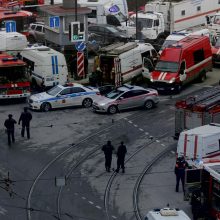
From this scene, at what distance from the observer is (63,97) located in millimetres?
43219

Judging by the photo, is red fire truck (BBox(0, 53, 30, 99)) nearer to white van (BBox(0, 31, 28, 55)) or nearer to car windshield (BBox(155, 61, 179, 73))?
white van (BBox(0, 31, 28, 55))

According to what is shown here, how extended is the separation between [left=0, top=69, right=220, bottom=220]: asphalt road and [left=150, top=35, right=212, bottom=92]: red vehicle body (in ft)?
3.46

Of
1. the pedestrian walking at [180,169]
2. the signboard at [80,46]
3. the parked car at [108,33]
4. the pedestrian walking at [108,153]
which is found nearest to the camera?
the pedestrian walking at [180,169]

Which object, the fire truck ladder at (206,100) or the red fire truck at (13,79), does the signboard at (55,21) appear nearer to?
the red fire truck at (13,79)

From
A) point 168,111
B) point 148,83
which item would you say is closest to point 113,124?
point 168,111

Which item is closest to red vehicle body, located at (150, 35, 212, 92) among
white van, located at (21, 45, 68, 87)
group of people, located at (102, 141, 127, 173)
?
white van, located at (21, 45, 68, 87)

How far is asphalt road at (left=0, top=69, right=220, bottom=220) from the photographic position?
3020 cm

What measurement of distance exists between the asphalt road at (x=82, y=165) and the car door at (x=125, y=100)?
433 millimetres

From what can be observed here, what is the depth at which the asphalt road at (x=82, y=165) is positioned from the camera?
30.2m

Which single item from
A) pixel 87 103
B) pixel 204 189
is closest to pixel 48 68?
pixel 87 103

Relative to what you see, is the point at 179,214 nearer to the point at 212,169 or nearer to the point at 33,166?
the point at 212,169

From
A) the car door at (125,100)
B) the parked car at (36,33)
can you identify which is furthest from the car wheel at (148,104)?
the parked car at (36,33)

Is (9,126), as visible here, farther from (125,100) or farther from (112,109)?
(125,100)

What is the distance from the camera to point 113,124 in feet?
134
